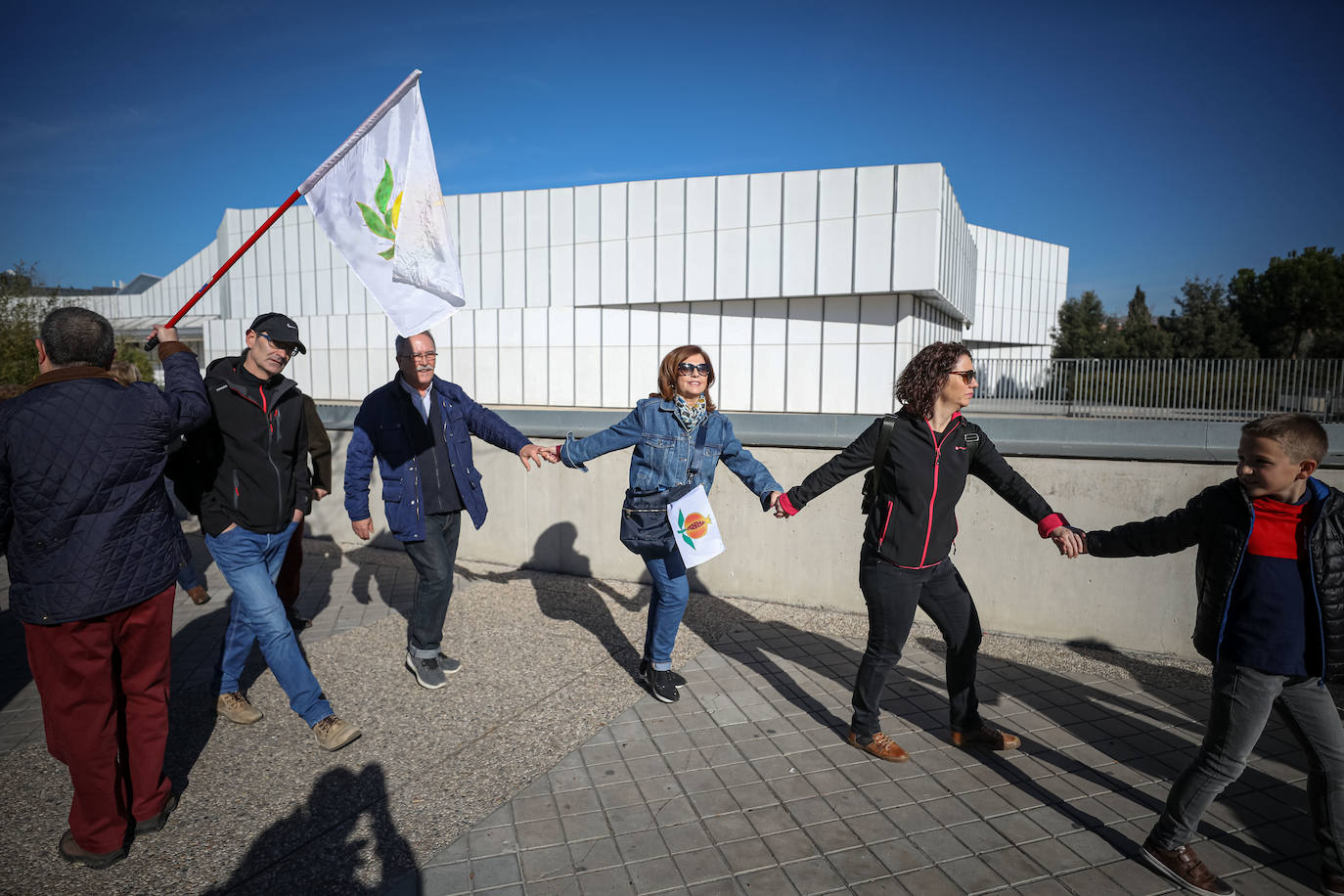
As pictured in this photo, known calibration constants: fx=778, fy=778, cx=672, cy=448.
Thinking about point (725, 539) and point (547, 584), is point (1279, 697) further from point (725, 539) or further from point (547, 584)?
point (547, 584)

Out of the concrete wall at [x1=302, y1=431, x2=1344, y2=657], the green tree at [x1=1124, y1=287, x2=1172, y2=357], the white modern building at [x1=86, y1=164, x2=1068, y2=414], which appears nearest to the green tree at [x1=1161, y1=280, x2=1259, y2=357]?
the green tree at [x1=1124, y1=287, x2=1172, y2=357]

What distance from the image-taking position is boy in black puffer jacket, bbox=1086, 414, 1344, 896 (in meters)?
2.55

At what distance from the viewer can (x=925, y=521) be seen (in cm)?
344

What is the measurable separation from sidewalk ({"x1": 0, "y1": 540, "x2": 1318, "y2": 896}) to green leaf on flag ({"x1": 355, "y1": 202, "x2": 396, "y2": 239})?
2462mm

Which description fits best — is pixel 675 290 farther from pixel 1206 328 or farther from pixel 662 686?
pixel 1206 328

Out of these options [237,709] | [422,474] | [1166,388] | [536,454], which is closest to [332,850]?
[237,709]

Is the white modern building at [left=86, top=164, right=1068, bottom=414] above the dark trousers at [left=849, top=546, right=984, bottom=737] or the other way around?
above

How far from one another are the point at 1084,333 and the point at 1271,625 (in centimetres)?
5269

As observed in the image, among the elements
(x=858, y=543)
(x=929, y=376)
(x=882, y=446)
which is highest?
(x=929, y=376)

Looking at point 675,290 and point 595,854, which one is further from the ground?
point 675,290

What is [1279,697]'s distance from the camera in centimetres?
267

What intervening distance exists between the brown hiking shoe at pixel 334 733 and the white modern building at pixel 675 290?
60.9ft

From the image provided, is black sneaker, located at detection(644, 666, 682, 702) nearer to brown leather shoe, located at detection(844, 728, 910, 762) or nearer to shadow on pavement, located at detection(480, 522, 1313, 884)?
shadow on pavement, located at detection(480, 522, 1313, 884)

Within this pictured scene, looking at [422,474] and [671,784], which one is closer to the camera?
[671,784]
